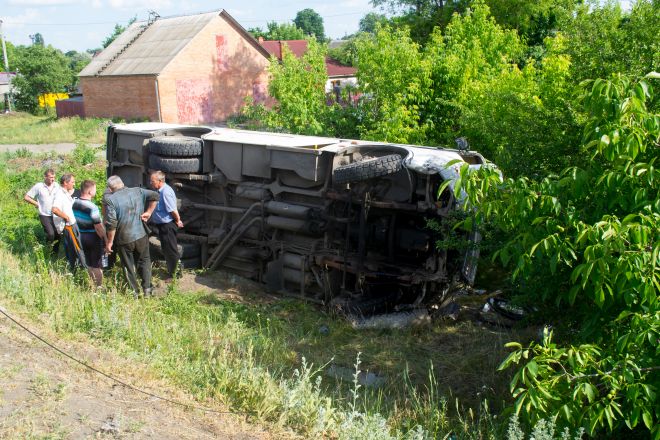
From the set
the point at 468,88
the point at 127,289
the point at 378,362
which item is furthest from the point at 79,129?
the point at 378,362

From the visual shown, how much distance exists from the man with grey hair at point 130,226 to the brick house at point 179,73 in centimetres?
2612

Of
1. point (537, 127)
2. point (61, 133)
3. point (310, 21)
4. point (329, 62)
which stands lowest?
point (61, 133)

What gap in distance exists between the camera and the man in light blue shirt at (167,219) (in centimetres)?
845

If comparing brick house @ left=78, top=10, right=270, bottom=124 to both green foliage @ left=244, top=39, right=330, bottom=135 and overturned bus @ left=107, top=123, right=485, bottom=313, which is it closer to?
green foliage @ left=244, top=39, right=330, bottom=135

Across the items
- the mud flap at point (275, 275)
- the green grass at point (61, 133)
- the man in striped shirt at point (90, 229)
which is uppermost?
the man in striped shirt at point (90, 229)

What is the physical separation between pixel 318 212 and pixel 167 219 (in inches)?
81.0

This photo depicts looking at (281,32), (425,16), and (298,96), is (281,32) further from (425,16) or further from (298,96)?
(298,96)

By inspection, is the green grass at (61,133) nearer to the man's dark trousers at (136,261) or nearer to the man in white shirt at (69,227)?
the man in white shirt at (69,227)

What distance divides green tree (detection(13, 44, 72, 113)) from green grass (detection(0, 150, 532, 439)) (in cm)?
4292

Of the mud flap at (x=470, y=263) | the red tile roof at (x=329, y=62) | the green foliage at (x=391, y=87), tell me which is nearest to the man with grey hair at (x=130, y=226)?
the mud flap at (x=470, y=263)

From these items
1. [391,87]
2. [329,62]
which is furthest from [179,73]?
[329,62]

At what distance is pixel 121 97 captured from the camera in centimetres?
3491

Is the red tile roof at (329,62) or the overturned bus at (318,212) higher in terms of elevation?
the red tile roof at (329,62)

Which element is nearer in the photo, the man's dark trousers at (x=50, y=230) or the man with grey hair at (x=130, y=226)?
the man with grey hair at (x=130, y=226)
